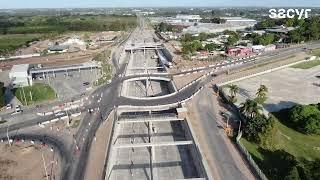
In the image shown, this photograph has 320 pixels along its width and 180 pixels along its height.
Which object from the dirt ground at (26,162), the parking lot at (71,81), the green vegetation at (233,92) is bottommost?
the dirt ground at (26,162)

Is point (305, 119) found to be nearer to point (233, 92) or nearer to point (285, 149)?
point (285, 149)

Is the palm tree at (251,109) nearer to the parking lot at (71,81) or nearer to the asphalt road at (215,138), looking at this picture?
the asphalt road at (215,138)

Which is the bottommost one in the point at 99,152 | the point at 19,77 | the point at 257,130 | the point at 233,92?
the point at 99,152

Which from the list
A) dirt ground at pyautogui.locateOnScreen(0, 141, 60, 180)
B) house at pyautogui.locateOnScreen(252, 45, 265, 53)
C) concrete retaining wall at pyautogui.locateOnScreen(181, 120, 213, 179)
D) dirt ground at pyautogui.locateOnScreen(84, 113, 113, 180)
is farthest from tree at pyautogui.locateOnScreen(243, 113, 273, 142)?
house at pyautogui.locateOnScreen(252, 45, 265, 53)

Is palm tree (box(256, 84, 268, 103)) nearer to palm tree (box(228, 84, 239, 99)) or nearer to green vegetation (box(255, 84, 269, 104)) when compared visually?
green vegetation (box(255, 84, 269, 104))

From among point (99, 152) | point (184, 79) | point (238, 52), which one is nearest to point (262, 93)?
point (184, 79)

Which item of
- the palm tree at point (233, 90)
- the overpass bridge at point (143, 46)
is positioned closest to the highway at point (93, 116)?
the palm tree at point (233, 90)
